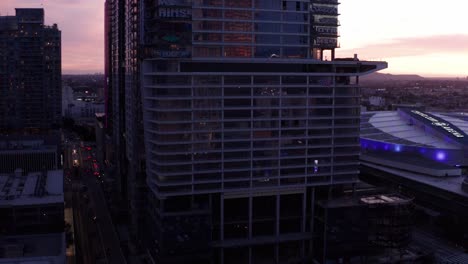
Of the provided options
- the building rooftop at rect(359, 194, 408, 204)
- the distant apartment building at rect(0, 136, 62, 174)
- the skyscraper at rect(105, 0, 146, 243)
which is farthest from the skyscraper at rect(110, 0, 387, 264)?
the distant apartment building at rect(0, 136, 62, 174)

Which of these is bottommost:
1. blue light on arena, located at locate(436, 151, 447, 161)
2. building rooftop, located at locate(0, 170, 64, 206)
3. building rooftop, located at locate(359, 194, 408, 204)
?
building rooftop, located at locate(0, 170, 64, 206)

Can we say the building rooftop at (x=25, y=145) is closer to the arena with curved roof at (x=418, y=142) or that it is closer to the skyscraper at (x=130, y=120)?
the skyscraper at (x=130, y=120)

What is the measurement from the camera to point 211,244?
229 ft

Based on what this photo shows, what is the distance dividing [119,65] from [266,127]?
4773 centimetres

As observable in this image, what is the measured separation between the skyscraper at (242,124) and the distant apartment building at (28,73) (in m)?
101

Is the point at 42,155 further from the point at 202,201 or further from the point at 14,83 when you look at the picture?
the point at 14,83

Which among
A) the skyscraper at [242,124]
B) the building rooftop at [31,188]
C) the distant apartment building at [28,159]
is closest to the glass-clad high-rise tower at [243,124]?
the skyscraper at [242,124]

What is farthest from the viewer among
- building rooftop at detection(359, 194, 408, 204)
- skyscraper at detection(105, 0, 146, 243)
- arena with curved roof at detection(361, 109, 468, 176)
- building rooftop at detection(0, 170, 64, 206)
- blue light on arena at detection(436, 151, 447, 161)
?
blue light on arena at detection(436, 151, 447, 161)

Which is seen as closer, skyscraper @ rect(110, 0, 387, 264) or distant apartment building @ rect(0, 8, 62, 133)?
skyscraper @ rect(110, 0, 387, 264)

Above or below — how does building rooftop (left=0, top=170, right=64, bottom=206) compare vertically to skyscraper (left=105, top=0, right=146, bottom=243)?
below

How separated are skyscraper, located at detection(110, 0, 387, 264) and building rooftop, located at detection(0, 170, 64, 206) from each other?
16557mm

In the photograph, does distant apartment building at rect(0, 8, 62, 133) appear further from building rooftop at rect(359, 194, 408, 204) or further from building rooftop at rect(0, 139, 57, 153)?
building rooftop at rect(359, 194, 408, 204)

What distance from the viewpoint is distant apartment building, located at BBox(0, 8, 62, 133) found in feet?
544

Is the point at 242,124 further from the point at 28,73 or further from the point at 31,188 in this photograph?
the point at 28,73
